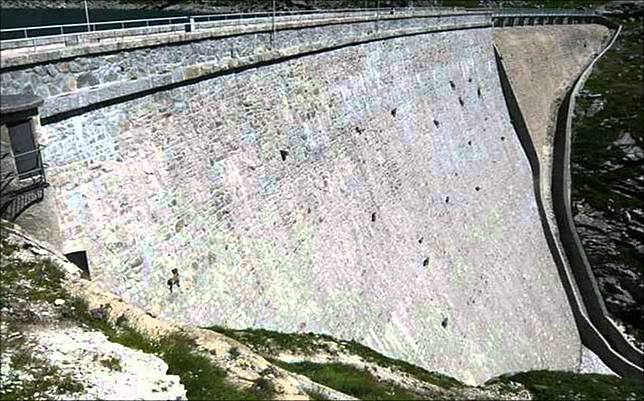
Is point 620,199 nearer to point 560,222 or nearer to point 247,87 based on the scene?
point 560,222

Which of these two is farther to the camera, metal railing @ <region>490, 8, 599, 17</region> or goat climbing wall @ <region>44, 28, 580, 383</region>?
metal railing @ <region>490, 8, 599, 17</region>

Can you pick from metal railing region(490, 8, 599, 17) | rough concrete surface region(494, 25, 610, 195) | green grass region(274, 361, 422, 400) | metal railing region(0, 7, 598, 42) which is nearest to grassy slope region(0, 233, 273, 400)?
green grass region(274, 361, 422, 400)

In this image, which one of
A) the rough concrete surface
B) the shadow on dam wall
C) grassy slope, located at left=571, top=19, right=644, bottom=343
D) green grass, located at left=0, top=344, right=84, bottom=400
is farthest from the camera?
the rough concrete surface

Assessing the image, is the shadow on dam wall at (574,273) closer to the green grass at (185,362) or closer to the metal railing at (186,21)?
the metal railing at (186,21)

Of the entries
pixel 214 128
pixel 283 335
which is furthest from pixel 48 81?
pixel 283 335

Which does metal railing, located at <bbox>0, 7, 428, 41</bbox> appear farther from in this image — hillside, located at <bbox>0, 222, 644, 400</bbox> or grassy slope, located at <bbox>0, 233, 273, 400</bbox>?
hillside, located at <bbox>0, 222, 644, 400</bbox>

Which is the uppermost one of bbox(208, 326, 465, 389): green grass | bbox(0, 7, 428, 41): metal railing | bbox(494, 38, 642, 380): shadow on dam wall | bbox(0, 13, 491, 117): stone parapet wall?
bbox(0, 7, 428, 41): metal railing
